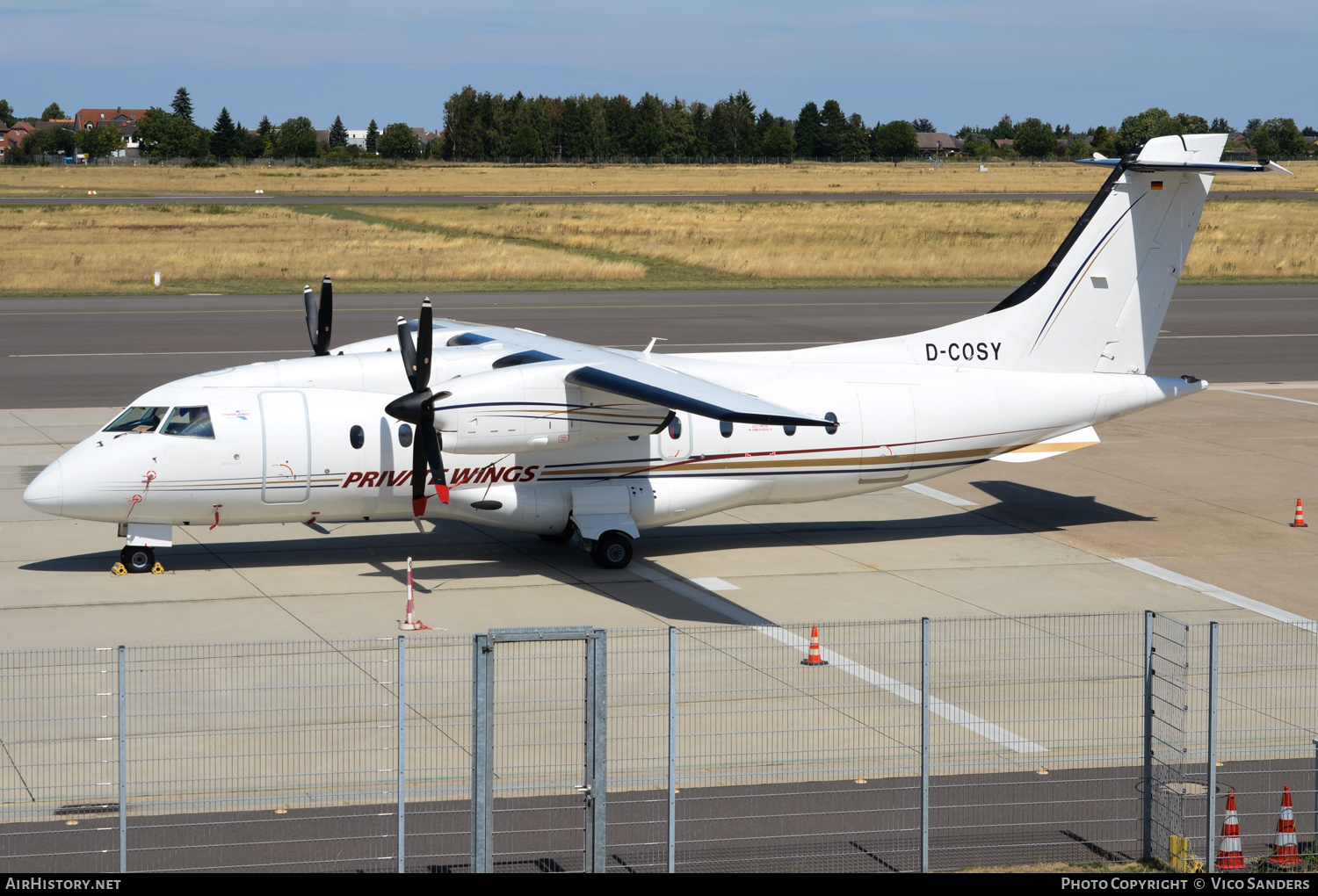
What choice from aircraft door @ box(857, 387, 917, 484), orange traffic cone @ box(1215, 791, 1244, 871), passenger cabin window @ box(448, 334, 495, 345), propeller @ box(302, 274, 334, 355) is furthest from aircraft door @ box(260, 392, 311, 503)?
orange traffic cone @ box(1215, 791, 1244, 871)

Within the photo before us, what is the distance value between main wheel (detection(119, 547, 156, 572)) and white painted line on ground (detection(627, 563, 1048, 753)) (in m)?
7.11

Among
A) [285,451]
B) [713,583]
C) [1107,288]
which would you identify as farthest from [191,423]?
[1107,288]

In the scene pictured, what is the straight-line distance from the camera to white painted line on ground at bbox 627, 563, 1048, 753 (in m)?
13.9

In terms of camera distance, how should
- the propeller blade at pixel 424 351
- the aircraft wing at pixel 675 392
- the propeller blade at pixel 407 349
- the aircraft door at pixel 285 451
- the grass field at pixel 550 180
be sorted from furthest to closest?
the grass field at pixel 550 180, the aircraft door at pixel 285 451, the propeller blade at pixel 407 349, the propeller blade at pixel 424 351, the aircraft wing at pixel 675 392

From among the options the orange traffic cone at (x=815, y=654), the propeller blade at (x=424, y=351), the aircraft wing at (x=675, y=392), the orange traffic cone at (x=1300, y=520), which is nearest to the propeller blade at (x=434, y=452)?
the propeller blade at (x=424, y=351)

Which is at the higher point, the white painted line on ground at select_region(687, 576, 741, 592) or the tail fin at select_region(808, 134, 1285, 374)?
the tail fin at select_region(808, 134, 1285, 374)

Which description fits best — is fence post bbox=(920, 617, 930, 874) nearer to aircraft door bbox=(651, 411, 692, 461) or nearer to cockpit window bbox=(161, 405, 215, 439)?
aircraft door bbox=(651, 411, 692, 461)

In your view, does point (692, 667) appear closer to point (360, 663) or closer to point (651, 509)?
point (360, 663)

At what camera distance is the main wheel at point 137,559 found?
20.0 metres

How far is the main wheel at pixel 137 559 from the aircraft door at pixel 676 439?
25.1ft

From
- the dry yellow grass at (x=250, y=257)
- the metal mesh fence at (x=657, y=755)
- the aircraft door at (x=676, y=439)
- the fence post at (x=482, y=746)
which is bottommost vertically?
the metal mesh fence at (x=657, y=755)

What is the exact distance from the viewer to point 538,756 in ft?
44.2

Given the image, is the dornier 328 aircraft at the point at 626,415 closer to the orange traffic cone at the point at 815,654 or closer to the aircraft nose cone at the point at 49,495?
the aircraft nose cone at the point at 49,495

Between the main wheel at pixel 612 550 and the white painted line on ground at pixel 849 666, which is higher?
the main wheel at pixel 612 550
